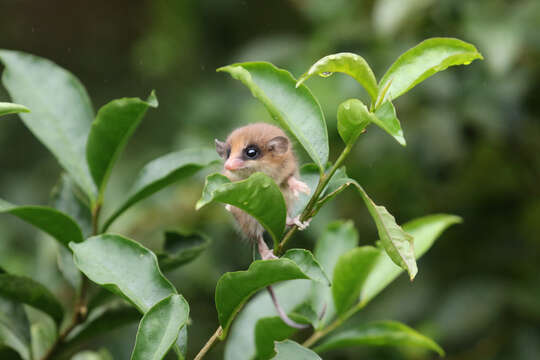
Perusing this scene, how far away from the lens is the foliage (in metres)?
0.96

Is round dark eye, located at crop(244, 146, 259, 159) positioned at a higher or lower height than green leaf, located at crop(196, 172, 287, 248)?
lower

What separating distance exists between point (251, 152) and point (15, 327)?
77 centimetres

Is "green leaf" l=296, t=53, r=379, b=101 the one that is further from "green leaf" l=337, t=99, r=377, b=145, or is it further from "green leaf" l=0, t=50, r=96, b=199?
"green leaf" l=0, t=50, r=96, b=199

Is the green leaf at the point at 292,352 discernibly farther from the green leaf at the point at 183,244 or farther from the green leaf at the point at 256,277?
the green leaf at the point at 183,244

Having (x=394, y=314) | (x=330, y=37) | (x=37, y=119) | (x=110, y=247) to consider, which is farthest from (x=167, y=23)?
(x=110, y=247)

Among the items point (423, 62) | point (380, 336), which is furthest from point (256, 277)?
point (380, 336)

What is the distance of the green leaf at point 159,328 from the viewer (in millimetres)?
962

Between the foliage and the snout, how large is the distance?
0.27 meters

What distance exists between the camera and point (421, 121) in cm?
300

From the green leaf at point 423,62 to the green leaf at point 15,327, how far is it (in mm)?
897

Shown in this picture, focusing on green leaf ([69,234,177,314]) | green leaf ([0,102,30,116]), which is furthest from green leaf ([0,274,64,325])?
green leaf ([0,102,30,116])

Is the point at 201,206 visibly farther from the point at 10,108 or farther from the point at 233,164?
the point at 233,164

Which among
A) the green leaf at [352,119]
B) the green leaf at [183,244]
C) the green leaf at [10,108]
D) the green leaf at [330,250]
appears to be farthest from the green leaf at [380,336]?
the green leaf at [10,108]

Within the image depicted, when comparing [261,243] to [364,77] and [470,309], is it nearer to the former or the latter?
[364,77]
